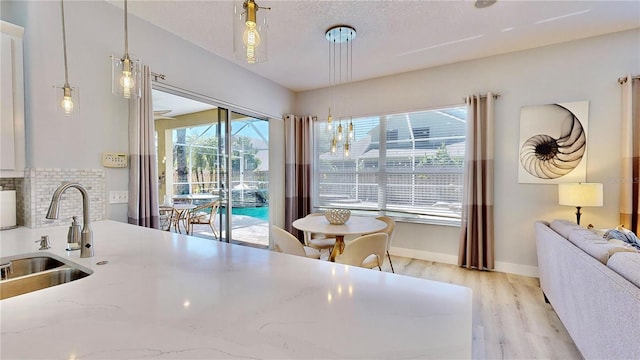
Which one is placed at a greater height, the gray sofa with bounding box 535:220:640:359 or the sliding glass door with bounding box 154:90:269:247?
the sliding glass door with bounding box 154:90:269:247

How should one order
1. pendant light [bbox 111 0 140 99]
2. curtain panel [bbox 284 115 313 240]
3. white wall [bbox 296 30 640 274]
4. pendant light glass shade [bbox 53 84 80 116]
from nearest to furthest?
pendant light [bbox 111 0 140 99], pendant light glass shade [bbox 53 84 80 116], white wall [bbox 296 30 640 274], curtain panel [bbox 284 115 313 240]

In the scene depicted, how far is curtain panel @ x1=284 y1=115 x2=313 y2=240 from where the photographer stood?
467 cm

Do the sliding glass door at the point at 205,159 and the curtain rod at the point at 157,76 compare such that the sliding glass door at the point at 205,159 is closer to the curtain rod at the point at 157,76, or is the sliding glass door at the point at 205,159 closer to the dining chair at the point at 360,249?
the curtain rod at the point at 157,76

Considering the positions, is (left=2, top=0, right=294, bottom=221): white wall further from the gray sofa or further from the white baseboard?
the white baseboard

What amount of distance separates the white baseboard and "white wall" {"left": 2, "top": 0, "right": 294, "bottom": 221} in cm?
345

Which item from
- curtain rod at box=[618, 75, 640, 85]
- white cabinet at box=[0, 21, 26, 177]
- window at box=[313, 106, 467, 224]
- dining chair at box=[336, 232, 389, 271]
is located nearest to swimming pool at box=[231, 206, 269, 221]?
window at box=[313, 106, 467, 224]

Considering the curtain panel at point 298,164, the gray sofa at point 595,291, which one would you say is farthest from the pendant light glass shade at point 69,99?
the gray sofa at point 595,291

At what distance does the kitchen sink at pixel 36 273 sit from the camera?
1.08 metres

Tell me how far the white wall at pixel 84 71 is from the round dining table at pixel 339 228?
1643mm

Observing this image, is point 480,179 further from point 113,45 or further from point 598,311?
point 113,45

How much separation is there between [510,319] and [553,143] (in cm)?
211

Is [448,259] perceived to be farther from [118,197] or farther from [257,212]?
[118,197]

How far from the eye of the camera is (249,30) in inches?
50.6

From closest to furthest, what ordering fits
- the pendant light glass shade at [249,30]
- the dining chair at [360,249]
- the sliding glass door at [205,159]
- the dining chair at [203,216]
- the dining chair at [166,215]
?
the pendant light glass shade at [249,30], the dining chair at [360,249], the sliding glass door at [205,159], the dining chair at [166,215], the dining chair at [203,216]
